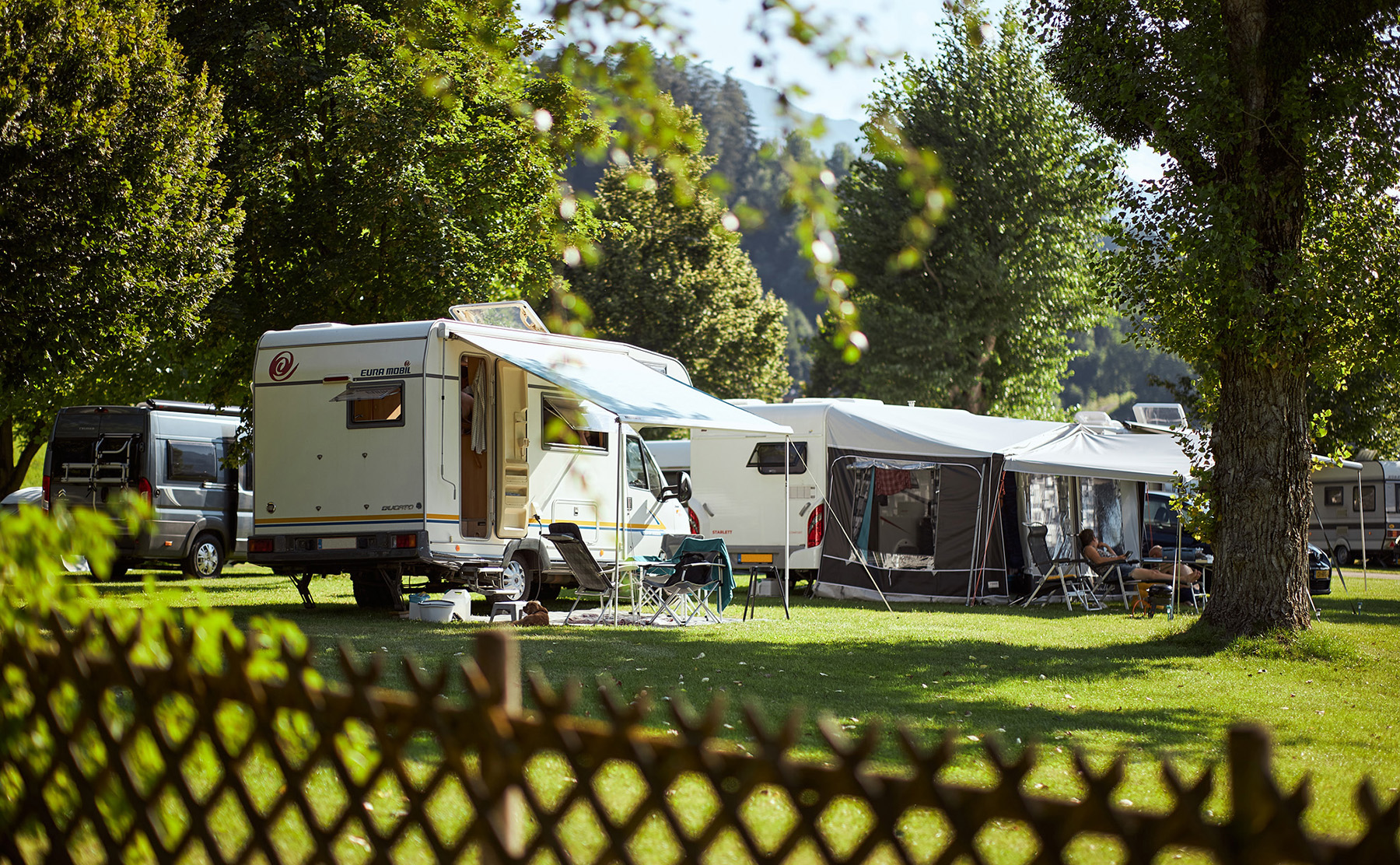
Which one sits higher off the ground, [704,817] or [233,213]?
[233,213]

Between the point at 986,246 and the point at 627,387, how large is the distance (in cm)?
1926

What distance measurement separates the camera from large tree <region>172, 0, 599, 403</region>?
527 inches

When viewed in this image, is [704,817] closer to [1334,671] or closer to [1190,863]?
[1190,863]

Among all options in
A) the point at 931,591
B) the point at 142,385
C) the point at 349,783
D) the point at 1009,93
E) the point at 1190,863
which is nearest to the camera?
the point at 349,783

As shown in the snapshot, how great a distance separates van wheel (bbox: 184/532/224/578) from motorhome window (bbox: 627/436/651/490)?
679cm

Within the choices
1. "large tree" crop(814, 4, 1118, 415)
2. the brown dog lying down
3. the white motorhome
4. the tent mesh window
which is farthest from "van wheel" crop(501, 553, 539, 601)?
the white motorhome

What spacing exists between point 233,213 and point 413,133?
6.82 feet

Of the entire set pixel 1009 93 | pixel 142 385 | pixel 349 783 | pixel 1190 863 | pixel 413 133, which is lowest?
pixel 1190 863

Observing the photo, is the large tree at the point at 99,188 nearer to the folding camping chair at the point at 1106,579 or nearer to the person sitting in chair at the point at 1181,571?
the folding camping chair at the point at 1106,579

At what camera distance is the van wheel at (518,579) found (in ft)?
38.1

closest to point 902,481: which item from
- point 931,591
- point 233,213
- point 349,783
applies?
point 931,591

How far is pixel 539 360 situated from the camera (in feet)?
36.4

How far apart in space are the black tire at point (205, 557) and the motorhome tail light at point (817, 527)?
798 cm

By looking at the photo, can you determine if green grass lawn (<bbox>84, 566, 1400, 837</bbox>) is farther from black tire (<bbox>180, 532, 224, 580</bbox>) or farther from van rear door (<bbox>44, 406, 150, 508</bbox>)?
black tire (<bbox>180, 532, 224, 580</bbox>)
